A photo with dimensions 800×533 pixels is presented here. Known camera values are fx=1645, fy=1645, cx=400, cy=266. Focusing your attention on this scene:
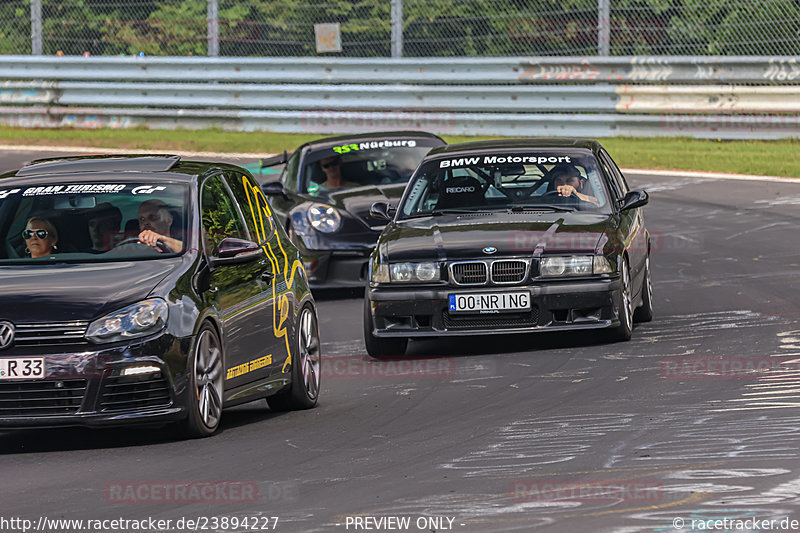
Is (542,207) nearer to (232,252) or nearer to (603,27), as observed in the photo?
(232,252)

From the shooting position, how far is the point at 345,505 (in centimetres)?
620

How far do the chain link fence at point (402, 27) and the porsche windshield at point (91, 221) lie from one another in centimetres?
1597

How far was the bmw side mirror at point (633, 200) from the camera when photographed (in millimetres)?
11795

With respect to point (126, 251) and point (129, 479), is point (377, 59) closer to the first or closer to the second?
point (126, 251)

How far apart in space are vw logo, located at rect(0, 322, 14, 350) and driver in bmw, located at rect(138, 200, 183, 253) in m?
1.07

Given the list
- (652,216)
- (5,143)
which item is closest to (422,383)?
(652,216)

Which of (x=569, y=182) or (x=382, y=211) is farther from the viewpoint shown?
(x=382, y=211)

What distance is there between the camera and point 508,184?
1206 centimetres

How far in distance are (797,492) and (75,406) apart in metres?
3.31

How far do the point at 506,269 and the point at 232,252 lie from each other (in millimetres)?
2826

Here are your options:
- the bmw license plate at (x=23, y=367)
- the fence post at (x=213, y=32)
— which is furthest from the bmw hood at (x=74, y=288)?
the fence post at (x=213, y=32)

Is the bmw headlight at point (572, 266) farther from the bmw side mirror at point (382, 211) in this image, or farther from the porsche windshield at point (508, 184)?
the bmw side mirror at point (382, 211)

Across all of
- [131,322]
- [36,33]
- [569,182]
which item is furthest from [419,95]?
[131,322]

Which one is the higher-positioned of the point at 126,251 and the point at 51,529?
the point at 126,251
